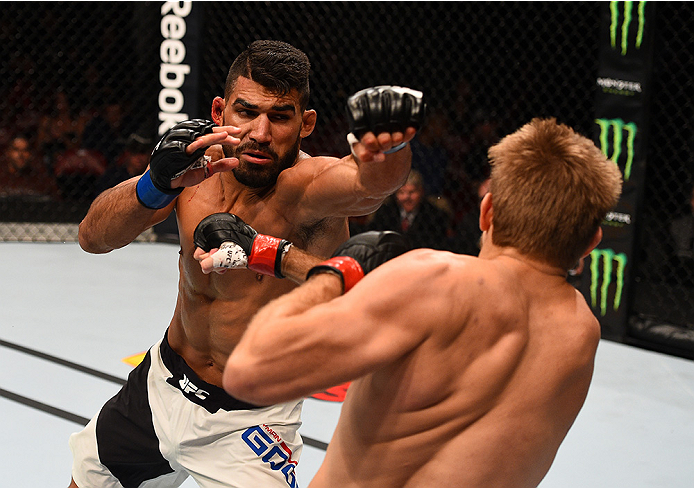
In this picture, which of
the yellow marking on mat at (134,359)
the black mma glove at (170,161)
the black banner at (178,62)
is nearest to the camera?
the black mma glove at (170,161)

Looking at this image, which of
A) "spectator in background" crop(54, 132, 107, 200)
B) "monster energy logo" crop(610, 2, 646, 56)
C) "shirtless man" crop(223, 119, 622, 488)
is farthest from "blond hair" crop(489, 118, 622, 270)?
"spectator in background" crop(54, 132, 107, 200)

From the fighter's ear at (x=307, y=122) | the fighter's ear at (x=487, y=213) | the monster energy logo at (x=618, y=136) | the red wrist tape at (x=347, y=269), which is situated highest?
the fighter's ear at (x=487, y=213)

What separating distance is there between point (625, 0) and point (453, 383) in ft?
11.6

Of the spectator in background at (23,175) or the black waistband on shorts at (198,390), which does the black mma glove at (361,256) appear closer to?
the black waistband on shorts at (198,390)

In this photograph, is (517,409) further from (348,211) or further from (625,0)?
(625,0)

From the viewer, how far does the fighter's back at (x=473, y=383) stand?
0.95 metres

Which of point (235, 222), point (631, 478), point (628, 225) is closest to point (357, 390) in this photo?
point (235, 222)

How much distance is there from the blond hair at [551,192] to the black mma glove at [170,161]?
2.35 ft

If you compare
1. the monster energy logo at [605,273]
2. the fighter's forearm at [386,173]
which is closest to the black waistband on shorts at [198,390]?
the fighter's forearm at [386,173]

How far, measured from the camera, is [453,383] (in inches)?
38.5

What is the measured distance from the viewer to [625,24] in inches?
155

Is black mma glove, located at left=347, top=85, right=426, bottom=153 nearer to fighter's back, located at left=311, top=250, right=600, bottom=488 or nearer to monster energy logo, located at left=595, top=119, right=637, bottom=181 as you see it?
fighter's back, located at left=311, top=250, right=600, bottom=488

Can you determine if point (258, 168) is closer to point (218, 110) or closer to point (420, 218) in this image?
point (218, 110)

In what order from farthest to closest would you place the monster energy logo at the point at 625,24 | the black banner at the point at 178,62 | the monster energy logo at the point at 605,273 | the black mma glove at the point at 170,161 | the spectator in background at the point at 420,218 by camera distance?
the black banner at the point at 178,62, the spectator in background at the point at 420,218, the monster energy logo at the point at 605,273, the monster energy logo at the point at 625,24, the black mma glove at the point at 170,161
